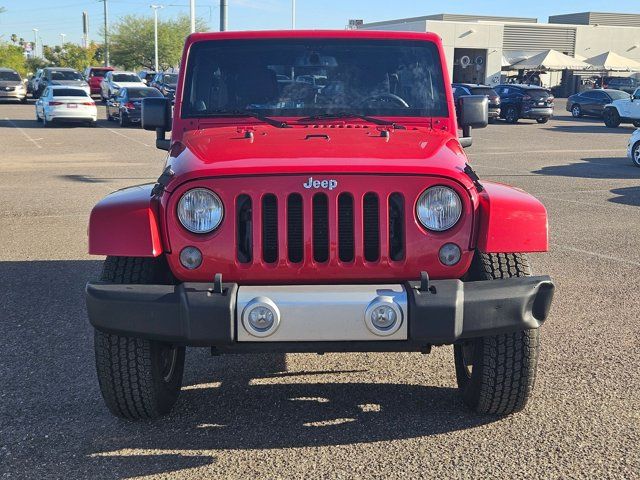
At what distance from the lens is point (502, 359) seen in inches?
153

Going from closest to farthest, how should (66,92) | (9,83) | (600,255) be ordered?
(600,255)
(66,92)
(9,83)

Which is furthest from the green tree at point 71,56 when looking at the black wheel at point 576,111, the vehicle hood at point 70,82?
the black wheel at point 576,111

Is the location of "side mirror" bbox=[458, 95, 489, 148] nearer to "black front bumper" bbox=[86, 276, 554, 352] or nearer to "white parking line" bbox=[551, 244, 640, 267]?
"black front bumper" bbox=[86, 276, 554, 352]

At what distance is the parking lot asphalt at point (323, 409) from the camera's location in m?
3.68

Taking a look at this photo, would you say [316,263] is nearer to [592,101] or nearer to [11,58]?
[592,101]

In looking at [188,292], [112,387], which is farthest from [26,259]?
[188,292]

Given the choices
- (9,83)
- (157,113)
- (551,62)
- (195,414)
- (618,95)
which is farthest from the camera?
(551,62)

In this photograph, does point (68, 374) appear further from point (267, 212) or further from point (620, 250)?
point (620, 250)

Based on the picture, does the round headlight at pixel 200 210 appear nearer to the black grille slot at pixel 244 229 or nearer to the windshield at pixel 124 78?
the black grille slot at pixel 244 229

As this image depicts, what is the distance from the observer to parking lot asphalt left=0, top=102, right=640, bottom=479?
3684 mm

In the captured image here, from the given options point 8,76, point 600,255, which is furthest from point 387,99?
point 8,76

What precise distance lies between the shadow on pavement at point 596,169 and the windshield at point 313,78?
11.2m

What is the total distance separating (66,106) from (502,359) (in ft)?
84.8

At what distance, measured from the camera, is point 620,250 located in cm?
845
